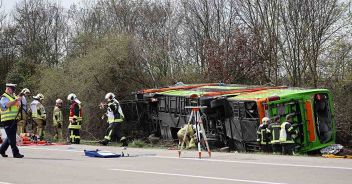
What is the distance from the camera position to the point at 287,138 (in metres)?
16.0

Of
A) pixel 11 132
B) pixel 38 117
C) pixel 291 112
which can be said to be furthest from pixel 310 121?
pixel 38 117

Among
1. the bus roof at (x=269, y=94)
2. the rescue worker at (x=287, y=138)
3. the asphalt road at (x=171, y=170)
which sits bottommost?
the asphalt road at (x=171, y=170)

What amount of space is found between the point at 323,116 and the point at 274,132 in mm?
2340

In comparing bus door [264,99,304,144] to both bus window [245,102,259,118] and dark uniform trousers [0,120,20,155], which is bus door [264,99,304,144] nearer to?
bus window [245,102,259,118]

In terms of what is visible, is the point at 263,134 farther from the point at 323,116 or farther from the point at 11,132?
the point at 11,132

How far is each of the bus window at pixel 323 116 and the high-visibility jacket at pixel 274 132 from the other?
1.76 metres

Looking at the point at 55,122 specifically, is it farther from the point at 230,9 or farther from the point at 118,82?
the point at 230,9

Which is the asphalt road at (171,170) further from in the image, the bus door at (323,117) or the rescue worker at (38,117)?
the rescue worker at (38,117)

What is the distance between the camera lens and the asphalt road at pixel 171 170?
9477 millimetres

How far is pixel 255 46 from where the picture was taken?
93.9ft

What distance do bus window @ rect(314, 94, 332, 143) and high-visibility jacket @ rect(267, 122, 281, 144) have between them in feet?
5.78

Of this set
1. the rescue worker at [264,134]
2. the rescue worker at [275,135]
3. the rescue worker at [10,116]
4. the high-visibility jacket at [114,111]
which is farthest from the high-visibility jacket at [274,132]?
the rescue worker at [10,116]

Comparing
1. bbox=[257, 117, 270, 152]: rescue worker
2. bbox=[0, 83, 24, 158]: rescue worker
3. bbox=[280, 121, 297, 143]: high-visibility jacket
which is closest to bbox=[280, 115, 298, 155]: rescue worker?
bbox=[280, 121, 297, 143]: high-visibility jacket

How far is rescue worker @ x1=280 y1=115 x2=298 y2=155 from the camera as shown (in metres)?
16.0
